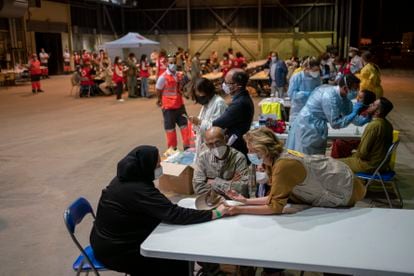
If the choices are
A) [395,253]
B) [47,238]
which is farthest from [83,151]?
[395,253]

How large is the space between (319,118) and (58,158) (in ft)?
15.1

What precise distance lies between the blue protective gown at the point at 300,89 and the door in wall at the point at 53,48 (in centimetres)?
1977

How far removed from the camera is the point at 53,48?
23.5 metres

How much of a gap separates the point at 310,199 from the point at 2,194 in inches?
169

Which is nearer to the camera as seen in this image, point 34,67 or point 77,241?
point 77,241

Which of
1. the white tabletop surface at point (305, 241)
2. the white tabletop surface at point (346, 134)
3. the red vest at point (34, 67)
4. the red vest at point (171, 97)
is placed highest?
the red vest at point (34, 67)

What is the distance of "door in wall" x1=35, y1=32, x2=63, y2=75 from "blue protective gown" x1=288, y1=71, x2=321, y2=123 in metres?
19.8

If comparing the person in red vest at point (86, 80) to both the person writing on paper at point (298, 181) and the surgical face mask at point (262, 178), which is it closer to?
the surgical face mask at point (262, 178)

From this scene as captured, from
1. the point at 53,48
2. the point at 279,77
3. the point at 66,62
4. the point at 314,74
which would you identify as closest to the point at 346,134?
the point at 314,74

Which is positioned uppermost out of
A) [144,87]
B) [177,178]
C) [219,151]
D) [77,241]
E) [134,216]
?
[219,151]

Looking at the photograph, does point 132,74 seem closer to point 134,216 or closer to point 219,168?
point 219,168

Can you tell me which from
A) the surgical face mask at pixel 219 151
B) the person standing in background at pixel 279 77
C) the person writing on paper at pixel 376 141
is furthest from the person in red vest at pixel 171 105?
the person standing in background at pixel 279 77

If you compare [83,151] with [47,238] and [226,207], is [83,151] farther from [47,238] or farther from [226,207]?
[226,207]

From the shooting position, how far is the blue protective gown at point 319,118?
4004mm
